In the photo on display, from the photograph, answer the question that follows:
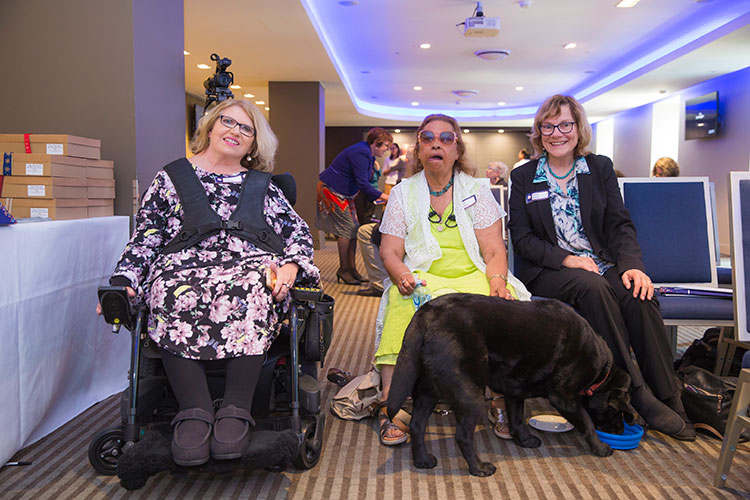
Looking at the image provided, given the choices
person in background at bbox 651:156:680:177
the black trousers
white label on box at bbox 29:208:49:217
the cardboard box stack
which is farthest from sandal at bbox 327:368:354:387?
person in background at bbox 651:156:680:177

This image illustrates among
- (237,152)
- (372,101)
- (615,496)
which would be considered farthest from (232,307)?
(372,101)

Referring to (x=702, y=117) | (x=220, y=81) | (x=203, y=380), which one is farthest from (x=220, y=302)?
(x=702, y=117)

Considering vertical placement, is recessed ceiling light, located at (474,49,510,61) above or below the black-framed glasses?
above

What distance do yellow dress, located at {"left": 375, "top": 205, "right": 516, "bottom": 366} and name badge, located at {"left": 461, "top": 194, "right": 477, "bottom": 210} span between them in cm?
7

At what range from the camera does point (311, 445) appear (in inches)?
81.7

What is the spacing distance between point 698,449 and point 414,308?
1250 mm

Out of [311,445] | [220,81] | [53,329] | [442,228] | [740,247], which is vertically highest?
[220,81]

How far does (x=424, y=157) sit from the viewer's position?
8.91ft

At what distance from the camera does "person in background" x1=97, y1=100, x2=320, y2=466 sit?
1.86 meters

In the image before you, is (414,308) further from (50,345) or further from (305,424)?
(50,345)

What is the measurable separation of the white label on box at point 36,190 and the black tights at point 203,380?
1.08 m

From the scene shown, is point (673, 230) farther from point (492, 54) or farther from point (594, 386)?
point (492, 54)

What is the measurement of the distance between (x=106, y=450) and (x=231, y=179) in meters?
1.09

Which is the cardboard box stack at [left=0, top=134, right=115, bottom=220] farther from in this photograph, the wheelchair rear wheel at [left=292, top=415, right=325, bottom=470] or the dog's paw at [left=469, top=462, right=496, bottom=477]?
the dog's paw at [left=469, top=462, right=496, bottom=477]
